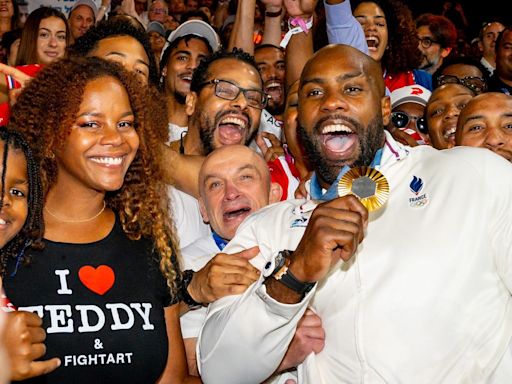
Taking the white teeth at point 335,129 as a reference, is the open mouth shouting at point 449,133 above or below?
below

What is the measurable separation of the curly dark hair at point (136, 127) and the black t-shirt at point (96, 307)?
163mm

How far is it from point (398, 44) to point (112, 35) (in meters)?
2.75

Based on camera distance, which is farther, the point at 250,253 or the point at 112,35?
the point at 112,35

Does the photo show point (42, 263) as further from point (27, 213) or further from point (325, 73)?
point (325, 73)

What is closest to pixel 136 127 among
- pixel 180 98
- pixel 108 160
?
pixel 108 160

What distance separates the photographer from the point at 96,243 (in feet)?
11.1

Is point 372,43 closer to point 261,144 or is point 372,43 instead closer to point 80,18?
point 261,144

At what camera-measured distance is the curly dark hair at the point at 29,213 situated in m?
3.21

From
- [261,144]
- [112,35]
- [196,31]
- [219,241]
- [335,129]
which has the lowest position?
[219,241]

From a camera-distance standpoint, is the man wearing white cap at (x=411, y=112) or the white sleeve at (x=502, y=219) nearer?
the white sleeve at (x=502, y=219)

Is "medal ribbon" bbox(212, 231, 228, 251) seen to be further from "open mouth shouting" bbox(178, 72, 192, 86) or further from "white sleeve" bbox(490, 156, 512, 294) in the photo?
"open mouth shouting" bbox(178, 72, 192, 86)

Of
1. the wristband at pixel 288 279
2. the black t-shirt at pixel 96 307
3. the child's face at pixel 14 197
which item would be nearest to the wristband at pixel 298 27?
the black t-shirt at pixel 96 307

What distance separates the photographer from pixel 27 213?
10.6 feet

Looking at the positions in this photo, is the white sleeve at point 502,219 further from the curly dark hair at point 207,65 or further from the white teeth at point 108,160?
the curly dark hair at point 207,65
